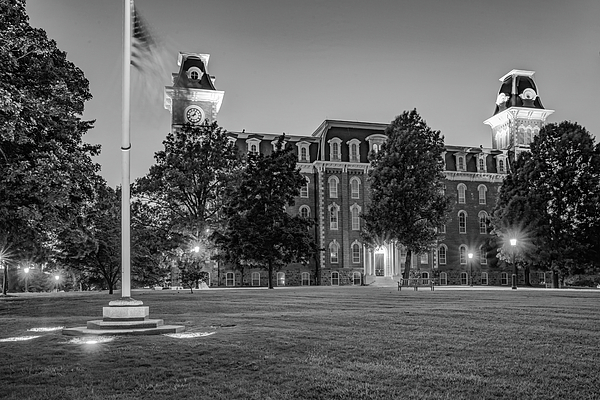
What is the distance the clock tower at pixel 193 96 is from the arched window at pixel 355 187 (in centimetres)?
1569

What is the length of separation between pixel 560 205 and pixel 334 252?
880 inches

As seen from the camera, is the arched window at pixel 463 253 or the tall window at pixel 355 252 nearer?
the tall window at pixel 355 252

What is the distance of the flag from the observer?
47.5ft

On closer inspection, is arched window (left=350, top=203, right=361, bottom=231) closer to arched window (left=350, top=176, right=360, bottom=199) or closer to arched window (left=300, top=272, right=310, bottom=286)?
arched window (left=350, top=176, right=360, bottom=199)

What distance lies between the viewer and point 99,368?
8.79 metres

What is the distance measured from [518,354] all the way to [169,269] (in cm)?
4131

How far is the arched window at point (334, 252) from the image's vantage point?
6259 cm

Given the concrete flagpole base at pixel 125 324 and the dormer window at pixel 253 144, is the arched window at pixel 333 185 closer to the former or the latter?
the dormer window at pixel 253 144

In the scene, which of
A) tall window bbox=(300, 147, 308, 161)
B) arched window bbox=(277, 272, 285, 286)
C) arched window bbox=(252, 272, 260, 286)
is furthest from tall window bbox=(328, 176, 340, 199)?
arched window bbox=(252, 272, 260, 286)

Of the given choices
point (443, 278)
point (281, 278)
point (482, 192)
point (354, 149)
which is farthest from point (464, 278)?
point (281, 278)

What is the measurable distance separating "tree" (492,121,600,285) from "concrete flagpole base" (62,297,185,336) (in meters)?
41.2

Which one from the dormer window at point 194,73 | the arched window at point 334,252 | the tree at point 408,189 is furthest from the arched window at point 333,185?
the dormer window at point 194,73

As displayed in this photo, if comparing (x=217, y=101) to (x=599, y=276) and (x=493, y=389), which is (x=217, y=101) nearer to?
(x=599, y=276)

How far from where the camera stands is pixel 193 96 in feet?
206
